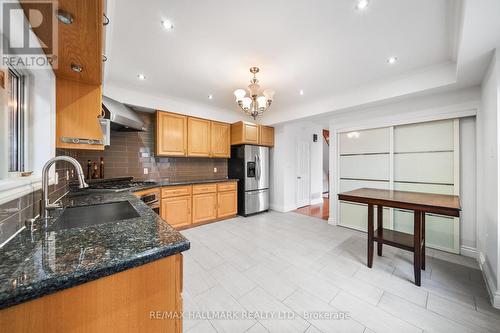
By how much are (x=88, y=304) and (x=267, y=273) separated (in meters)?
1.82

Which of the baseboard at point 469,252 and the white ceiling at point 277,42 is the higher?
the white ceiling at point 277,42

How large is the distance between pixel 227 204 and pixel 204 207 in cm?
54

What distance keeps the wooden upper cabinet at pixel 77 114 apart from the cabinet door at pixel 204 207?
6.71ft

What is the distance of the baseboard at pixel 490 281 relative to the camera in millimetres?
1619

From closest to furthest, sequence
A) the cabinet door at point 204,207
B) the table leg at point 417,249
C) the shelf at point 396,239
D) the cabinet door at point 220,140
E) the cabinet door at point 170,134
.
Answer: the table leg at point 417,249 < the shelf at point 396,239 < the cabinet door at point 170,134 < the cabinet door at point 204,207 < the cabinet door at point 220,140

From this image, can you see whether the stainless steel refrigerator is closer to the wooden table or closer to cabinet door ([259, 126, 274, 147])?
cabinet door ([259, 126, 274, 147])

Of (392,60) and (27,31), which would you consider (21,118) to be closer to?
(27,31)

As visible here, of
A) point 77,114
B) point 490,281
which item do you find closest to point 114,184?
point 77,114

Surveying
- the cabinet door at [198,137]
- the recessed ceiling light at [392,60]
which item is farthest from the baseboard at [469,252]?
the cabinet door at [198,137]

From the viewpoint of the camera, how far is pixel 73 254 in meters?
0.69

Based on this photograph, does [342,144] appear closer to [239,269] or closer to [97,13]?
[239,269]

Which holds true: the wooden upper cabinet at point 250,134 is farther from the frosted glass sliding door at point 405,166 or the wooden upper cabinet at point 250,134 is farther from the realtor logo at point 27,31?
the realtor logo at point 27,31

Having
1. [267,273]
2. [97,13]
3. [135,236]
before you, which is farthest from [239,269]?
[97,13]

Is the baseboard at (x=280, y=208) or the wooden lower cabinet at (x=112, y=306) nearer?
the wooden lower cabinet at (x=112, y=306)
